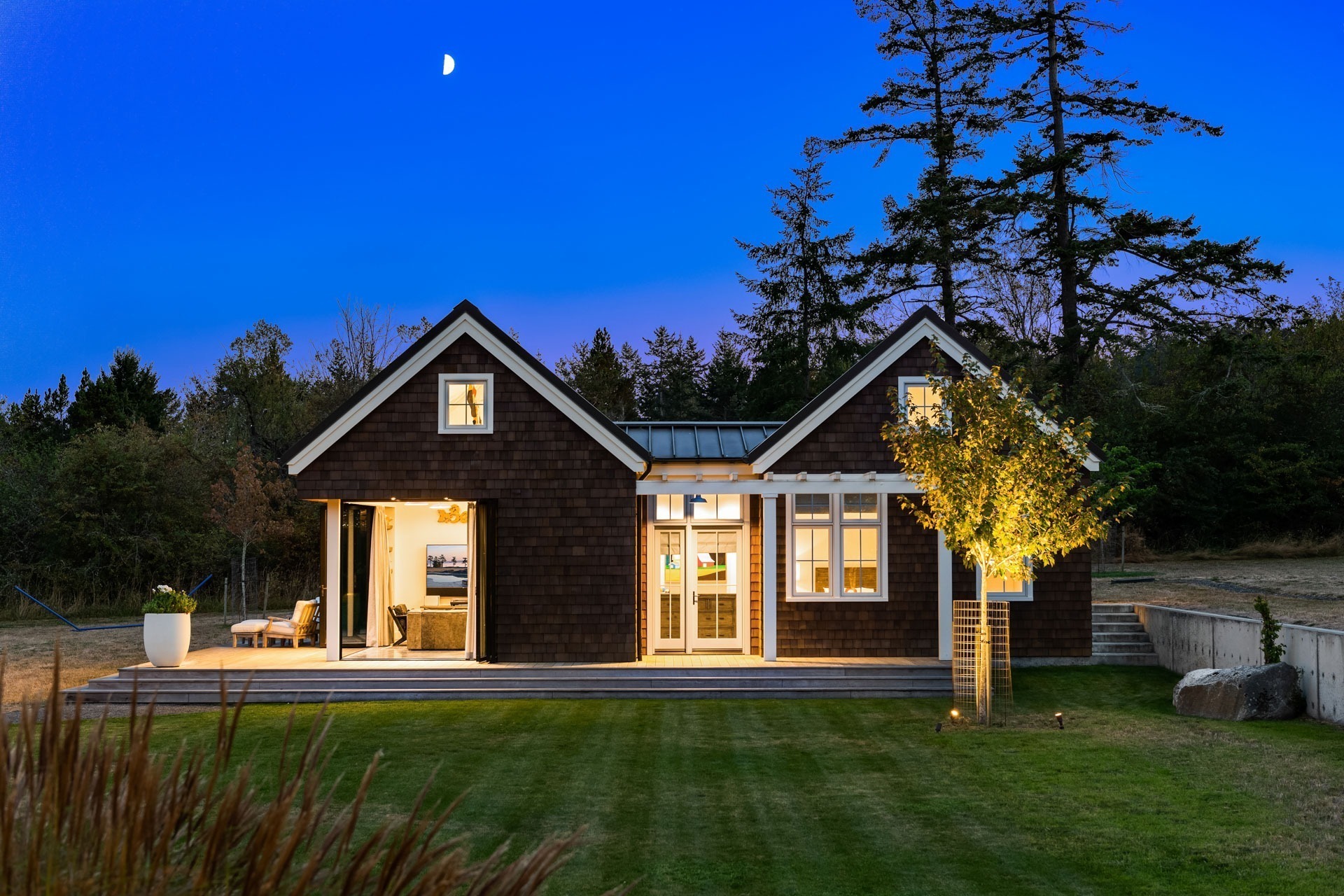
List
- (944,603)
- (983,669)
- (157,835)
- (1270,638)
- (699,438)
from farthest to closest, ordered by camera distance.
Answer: (699,438)
(944,603)
(1270,638)
(983,669)
(157,835)

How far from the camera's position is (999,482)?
39.9ft

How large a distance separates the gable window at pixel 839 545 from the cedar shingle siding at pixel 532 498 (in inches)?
99.3

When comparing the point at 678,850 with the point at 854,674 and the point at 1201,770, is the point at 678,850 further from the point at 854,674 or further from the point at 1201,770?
the point at 854,674

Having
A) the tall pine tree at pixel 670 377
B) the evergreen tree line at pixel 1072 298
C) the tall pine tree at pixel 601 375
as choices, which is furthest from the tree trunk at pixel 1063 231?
the tall pine tree at pixel 670 377

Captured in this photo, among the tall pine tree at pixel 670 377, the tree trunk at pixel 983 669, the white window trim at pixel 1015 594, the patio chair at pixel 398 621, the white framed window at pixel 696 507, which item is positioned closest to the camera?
the tree trunk at pixel 983 669

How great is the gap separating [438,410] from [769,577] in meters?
5.32

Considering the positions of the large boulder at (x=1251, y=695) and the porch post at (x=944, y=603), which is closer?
the large boulder at (x=1251, y=695)

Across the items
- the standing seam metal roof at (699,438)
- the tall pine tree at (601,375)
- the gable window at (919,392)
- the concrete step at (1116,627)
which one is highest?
the tall pine tree at (601,375)

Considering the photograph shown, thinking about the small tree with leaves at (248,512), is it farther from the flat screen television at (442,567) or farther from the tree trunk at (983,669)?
the tree trunk at (983,669)

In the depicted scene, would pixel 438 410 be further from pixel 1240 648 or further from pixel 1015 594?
pixel 1240 648

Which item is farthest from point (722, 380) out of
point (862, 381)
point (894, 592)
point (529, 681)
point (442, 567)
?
point (529, 681)

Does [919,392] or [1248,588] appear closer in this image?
[919,392]

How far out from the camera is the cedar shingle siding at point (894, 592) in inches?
654

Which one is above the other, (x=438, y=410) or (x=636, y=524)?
(x=438, y=410)
